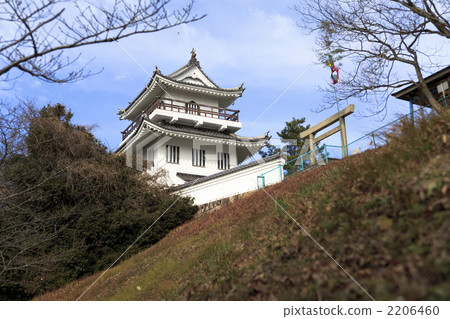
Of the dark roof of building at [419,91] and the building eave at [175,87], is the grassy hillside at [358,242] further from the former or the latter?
the building eave at [175,87]

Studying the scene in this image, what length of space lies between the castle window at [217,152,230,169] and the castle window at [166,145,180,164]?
10.5ft

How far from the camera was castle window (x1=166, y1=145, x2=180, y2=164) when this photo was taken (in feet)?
89.2

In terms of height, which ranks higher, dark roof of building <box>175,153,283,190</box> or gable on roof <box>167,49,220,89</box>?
gable on roof <box>167,49,220,89</box>

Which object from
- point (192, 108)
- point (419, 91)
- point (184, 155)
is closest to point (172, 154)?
point (184, 155)

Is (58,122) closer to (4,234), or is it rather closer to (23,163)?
(23,163)

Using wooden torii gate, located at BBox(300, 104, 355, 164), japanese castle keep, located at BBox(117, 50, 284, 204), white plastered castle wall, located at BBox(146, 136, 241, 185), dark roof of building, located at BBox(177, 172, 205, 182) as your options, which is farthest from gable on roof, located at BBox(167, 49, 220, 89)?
wooden torii gate, located at BBox(300, 104, 355, 164)

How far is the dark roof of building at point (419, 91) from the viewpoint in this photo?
52.9 feet

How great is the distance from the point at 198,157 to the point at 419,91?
15.6m

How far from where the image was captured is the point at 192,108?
98.0ft

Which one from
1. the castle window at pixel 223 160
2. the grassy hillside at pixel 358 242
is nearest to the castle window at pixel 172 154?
the castle window at pixel 223 160

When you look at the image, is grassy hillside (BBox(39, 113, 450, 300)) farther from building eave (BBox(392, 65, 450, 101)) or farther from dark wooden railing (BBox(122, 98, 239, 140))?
dark wooden railing (BBox(122, 98, 239, 140))

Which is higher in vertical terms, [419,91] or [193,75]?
[193,75]

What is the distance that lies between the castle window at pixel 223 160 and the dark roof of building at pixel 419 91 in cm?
1414

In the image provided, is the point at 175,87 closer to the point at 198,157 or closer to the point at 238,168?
the point at 198,157
